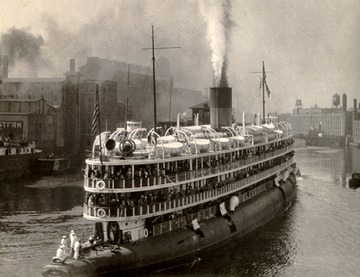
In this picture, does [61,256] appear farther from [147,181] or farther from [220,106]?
[220,106]

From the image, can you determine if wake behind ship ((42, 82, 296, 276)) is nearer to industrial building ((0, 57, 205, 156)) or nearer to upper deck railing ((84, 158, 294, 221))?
upper deck railing ((84, 158, 294, 221))

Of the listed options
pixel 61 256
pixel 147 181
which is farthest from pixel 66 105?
pixel 61 256

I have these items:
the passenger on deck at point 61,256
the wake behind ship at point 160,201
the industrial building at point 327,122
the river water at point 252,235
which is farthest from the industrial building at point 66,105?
the industrial building at point 327,122

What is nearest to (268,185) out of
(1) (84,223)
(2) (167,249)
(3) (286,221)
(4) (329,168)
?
(3) (286,221)

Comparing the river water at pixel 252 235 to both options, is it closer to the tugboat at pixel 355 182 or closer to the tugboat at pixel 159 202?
the tugboat at pixel 159 202

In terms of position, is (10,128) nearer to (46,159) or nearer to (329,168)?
(46,159)
